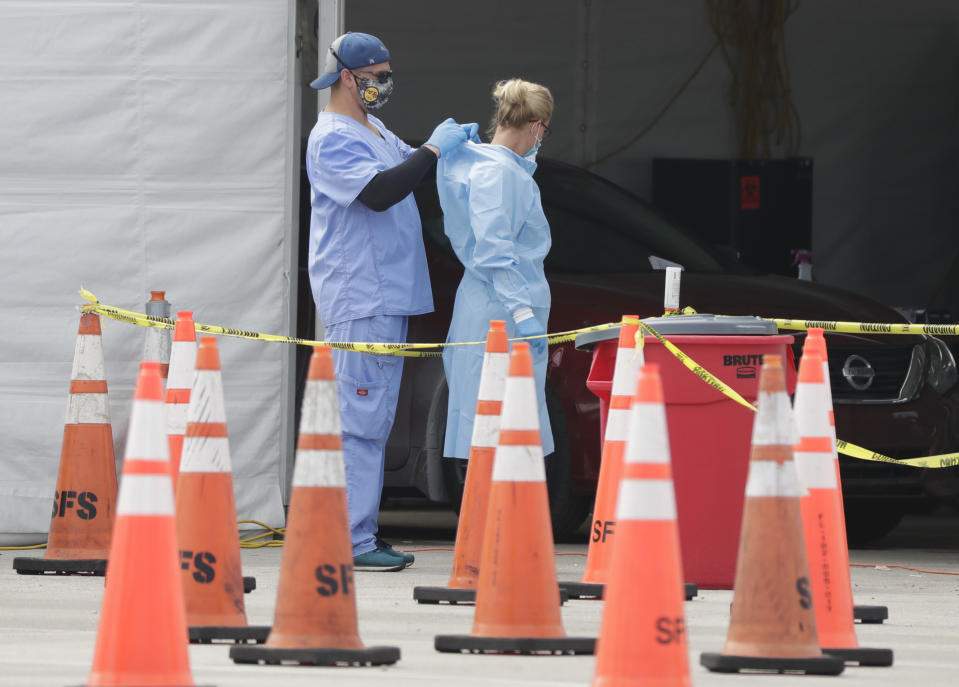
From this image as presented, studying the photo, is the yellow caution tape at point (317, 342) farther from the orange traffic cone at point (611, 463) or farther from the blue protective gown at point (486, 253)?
the orange traffic cone at point (611, 463)

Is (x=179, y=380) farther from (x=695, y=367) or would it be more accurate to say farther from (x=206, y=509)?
(x=695, y=367)

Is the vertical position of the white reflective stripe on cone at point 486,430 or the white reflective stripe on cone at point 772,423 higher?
the white reflective stripe on cone at point 772,423

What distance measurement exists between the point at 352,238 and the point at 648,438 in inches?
135

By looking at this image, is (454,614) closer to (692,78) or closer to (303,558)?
(303,558)

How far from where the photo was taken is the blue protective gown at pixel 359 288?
23.4 ft

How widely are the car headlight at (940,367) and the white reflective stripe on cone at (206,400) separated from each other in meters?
4.40

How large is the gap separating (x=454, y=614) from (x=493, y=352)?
828 millimetres

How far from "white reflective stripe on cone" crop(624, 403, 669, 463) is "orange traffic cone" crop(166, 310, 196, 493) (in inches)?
106

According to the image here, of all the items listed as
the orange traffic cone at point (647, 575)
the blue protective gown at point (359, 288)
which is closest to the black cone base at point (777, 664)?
the orange traffic cone at point (647, 575)

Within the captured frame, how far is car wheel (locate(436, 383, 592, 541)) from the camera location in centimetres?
821

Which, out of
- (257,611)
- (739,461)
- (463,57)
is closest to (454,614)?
(257,611)

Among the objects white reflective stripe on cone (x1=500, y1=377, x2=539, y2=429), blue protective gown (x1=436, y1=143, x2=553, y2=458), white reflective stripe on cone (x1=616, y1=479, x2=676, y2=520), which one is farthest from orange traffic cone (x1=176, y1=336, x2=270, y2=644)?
blue protective gown (x1=436, y1=143, x2=553, y2=458)

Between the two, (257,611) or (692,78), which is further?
(692,78)

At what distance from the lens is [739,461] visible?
21.5 ft
